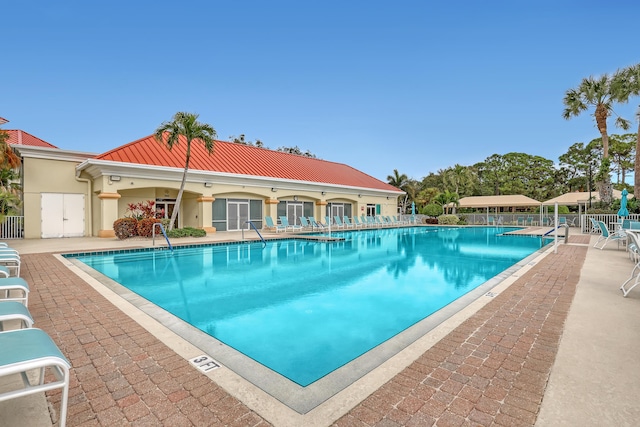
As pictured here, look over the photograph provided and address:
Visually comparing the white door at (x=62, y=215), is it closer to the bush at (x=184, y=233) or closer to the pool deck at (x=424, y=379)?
the bush at (x=184, y=233)

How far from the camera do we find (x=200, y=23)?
55.9 feet

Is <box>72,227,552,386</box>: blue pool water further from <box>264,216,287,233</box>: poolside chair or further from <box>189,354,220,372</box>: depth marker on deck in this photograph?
<box>264,216,287,233</box>: poolside chair

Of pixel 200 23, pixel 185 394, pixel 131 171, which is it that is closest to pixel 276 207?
pixel 131 171

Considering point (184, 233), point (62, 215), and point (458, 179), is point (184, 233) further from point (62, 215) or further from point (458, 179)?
point (458, 179)

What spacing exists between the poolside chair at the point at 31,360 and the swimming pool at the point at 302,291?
75.9 inches

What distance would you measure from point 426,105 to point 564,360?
25.4 meters

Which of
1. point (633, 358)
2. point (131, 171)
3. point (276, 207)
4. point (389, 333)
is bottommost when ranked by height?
point (389, 333)

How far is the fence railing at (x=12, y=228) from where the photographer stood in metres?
15.3

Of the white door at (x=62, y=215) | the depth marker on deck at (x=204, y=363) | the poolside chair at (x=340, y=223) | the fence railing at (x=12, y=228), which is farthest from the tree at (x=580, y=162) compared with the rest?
the fence railing at (x=12, y=228)

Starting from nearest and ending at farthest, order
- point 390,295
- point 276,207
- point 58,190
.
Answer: point 390,295 < point 58,190 < point 276,207

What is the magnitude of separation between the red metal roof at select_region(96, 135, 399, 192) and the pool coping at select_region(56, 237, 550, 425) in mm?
Answer: 14262

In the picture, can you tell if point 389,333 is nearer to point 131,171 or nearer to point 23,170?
point 131,171

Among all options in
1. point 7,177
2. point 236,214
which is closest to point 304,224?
point 236,214

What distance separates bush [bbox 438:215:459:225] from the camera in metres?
30.4
